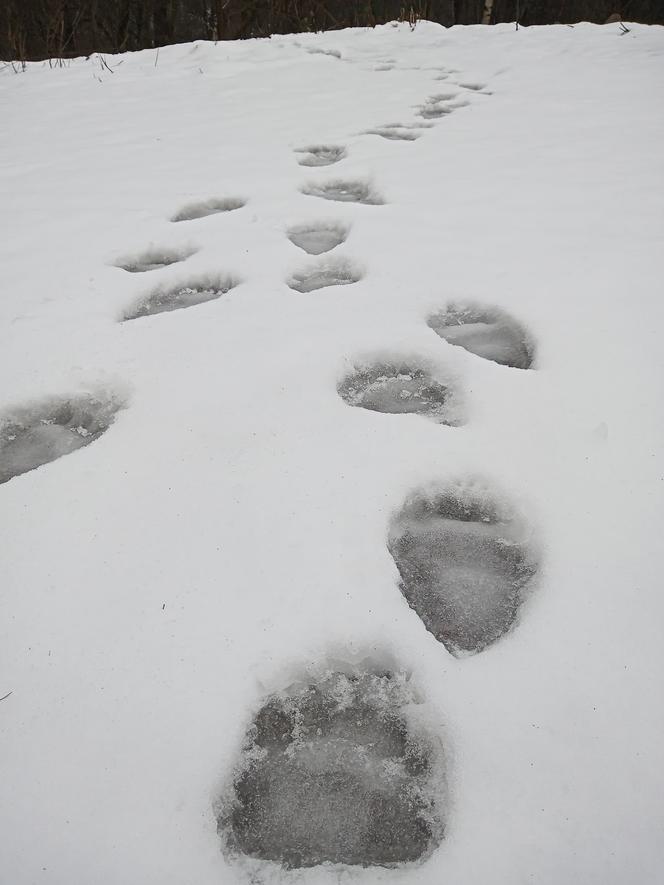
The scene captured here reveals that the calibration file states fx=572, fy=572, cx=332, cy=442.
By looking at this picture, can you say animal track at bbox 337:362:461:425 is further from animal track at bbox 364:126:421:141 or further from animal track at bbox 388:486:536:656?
animal track at bbox 364:126:421:141

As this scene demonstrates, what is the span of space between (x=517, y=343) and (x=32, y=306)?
124cm

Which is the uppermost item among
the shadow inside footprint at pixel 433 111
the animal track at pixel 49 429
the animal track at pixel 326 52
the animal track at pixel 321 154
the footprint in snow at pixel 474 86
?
the animal track at pixel 326 52

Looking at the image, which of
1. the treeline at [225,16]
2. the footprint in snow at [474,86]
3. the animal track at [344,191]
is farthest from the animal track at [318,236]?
the treeline at [225,16]

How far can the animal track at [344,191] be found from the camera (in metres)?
2.23

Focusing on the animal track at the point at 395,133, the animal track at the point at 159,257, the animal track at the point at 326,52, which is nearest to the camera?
the animal track at the point at 159,257

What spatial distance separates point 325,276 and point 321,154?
143 centimetres

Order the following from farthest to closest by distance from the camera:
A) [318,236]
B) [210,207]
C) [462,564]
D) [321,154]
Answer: [321,154] < [210,207] < [318,236] < [462,564]

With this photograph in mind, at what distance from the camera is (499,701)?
69cm

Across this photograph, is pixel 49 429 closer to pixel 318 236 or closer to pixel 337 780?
pixel 337 780

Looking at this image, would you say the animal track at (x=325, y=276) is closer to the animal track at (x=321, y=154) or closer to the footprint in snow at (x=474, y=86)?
the animal track at (x=321, y=154)

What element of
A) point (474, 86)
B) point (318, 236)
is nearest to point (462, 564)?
point (318, 236)

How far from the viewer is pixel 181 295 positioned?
1.61 metres

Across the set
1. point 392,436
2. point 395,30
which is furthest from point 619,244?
point 395,30

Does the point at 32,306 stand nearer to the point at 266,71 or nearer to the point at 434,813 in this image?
the point at 434,813
